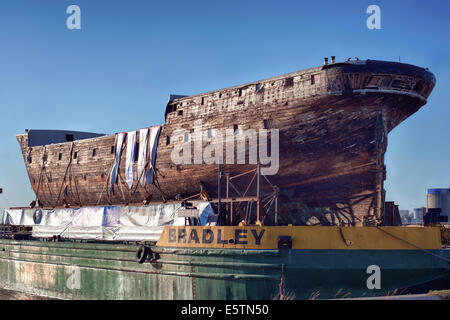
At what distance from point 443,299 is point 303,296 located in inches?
177

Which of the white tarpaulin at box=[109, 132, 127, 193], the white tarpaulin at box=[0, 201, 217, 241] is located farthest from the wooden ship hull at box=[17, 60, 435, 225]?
the white tarpaulin at box=[109, 132, 127, 193]

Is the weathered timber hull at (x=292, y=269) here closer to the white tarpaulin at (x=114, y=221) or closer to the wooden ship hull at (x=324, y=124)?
the white tarpaulin at (x=114, y=221)

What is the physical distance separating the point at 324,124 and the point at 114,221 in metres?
11.8

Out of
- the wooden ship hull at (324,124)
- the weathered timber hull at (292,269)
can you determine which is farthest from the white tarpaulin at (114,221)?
the wooden ship hull at (324,124)

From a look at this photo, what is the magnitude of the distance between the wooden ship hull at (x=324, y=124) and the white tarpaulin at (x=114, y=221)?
11.3ft

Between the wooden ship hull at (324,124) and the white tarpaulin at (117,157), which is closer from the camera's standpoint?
the wooden ship hull at (324,124)

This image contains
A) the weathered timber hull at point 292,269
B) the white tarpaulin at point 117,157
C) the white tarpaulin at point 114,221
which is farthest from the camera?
the white tarpaulin at point 117,157

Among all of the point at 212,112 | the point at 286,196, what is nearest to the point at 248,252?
the point at 286,196

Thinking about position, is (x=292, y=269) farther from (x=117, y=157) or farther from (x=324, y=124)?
(x=117, y=157)

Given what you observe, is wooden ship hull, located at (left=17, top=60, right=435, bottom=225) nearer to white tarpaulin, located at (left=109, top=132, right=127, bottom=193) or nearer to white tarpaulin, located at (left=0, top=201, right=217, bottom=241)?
white tarpaulin, located at (left=0, top=201, right=217, bottom=241)

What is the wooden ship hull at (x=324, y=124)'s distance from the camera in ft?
69.5

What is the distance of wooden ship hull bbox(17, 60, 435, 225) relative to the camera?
21.2 metres

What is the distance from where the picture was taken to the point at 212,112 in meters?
24.9

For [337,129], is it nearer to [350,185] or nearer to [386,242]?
[350,185]
